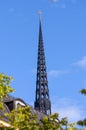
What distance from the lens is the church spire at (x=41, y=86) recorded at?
14725cm

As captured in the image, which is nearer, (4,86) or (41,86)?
(4,86)

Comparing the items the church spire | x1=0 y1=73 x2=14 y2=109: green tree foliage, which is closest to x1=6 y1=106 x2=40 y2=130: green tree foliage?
x1=0 y1=73 x2=14 y2=109: green tree foliage

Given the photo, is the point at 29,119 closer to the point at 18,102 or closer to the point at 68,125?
the point at 68,125

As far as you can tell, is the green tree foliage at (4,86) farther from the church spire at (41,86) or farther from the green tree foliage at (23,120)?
the church spire at (41,86)

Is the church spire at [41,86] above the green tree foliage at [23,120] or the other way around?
above

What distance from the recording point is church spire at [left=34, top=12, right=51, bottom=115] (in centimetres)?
14725

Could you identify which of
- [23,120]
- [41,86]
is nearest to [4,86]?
[23,120]

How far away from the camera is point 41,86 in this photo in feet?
527

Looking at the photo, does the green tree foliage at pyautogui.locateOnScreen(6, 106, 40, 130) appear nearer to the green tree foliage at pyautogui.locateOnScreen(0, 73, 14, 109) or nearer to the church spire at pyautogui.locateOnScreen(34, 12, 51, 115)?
the green tree foliage at pyautogui.locateOnScreen(0, 73, 14, 109)

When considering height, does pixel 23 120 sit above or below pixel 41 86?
below

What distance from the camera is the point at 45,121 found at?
33250 mm

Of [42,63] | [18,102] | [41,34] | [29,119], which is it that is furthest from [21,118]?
[41,34]

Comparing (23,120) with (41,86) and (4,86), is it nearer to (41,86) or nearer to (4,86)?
(4,86)

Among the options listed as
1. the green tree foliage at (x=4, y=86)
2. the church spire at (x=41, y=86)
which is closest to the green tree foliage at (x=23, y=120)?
the green tree foliage at (x=4, y=86)
